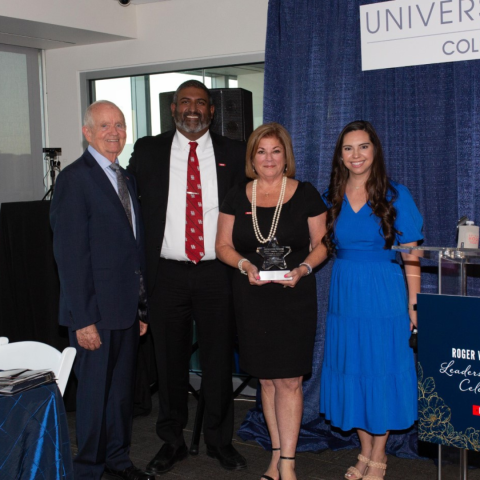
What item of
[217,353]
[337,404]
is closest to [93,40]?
[217,353]

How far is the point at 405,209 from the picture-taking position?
10.2 feet

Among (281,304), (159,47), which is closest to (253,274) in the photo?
(281,304)

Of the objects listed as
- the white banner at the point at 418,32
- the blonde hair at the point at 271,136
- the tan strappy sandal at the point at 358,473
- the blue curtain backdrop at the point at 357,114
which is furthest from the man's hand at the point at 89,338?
the white banner at the point at 418,32

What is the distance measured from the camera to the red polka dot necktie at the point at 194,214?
3.33 meters

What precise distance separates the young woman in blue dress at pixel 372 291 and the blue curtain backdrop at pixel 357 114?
1.66 ft

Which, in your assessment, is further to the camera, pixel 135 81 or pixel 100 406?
pixel 135 81

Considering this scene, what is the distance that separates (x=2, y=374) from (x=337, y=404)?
1674 mm


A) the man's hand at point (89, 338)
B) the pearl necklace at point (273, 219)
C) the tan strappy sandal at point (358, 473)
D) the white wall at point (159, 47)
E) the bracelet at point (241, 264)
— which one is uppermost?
the white wall at point (159, 47)

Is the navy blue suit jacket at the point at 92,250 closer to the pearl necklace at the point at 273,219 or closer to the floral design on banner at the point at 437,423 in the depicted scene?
the pearl necklace at the point at 273,219

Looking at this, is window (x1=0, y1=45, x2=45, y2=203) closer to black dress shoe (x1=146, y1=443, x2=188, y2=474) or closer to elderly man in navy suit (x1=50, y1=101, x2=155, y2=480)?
elderly man in navy suit (x1=50, y1=101, x2=155, y2=480)

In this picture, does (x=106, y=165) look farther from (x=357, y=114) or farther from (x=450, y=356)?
(x=450, y=356)

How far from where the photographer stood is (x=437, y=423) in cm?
234

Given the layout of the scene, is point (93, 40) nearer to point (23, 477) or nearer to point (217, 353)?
point (217, 353)

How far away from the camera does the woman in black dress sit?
310cm
